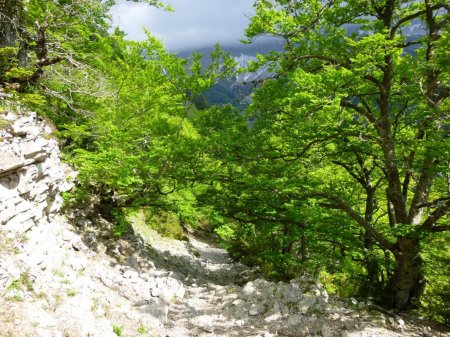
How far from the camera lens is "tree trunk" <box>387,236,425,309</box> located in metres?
9.88

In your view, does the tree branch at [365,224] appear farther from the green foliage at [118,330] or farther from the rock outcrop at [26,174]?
the rock outcrop at [26,174]

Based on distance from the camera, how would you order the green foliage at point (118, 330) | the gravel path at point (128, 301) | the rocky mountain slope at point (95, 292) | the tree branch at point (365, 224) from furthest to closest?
the tree branch at point (365, 224), the green foliage at point (118, 330), the rocky mountain slope at point (95, 292), the gravel path at point (128, 301)

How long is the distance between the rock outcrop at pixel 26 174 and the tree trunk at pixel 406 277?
10664 mm

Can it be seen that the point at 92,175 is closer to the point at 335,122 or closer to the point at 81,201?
the point at 81,201

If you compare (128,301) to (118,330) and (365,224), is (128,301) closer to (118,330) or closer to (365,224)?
(118,330)

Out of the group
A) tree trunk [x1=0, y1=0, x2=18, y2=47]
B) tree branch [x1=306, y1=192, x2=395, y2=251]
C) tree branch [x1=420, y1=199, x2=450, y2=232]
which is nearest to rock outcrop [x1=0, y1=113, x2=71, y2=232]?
tree trunk [x1=0, y1=0, x2=18, y2=47]

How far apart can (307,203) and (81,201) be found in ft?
26.8

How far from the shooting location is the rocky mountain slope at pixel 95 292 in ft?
21.3

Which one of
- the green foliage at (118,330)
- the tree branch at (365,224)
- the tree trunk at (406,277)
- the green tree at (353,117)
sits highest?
the green tree at (353,117)

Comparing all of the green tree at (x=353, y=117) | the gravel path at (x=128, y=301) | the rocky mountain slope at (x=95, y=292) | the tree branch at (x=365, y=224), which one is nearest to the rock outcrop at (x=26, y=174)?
the rocky mountain slope at (x=95, y=292)

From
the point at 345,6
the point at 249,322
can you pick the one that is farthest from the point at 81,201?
the point at 345,6

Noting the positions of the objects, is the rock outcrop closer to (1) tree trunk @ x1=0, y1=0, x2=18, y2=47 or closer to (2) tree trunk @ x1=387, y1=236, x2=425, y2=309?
(1) tree trunk @ x1=0, y1=0, x2=18, y2=47

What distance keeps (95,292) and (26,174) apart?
3.43 metres

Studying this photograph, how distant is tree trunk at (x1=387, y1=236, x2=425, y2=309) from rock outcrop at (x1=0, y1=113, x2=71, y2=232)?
1066cm
